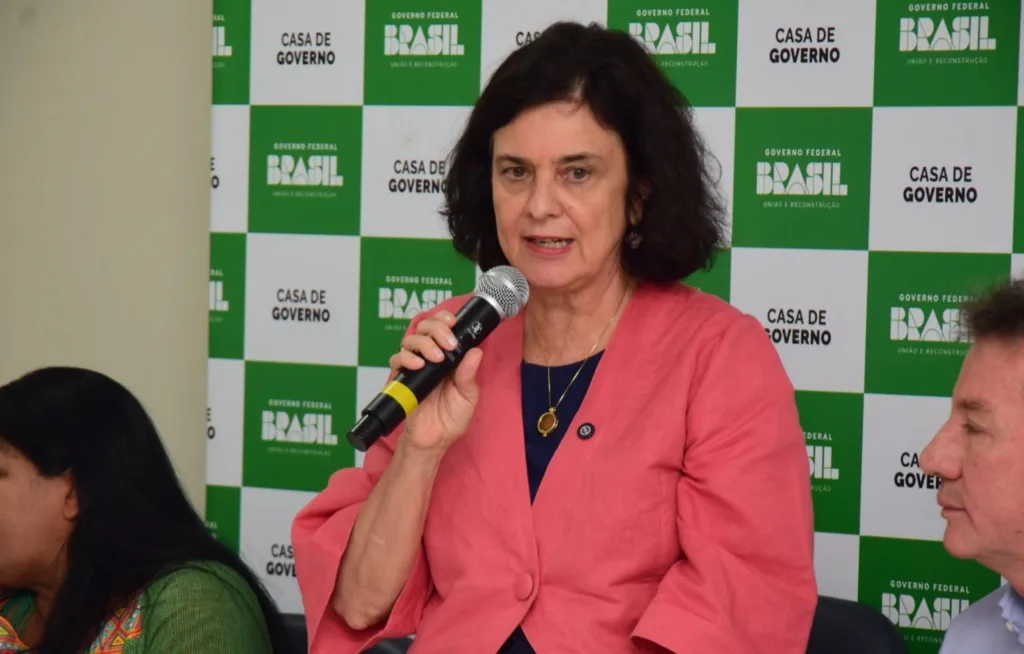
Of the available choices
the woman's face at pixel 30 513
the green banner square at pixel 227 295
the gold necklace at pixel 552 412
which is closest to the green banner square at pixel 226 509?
the green banner square at pixel 227 295

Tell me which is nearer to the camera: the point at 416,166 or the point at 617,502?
the point at 617,502

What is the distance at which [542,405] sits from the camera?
177 centimetres

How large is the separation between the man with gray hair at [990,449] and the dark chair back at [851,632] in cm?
55

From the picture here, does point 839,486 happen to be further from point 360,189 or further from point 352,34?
point 352,34

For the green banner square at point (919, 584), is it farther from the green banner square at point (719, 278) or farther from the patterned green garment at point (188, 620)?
the patterned green garment at point (188, 620)

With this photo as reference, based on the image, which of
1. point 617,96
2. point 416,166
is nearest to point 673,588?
point 617,96

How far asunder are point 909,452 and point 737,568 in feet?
4.01

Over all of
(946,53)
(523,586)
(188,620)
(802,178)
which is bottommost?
(188,620)

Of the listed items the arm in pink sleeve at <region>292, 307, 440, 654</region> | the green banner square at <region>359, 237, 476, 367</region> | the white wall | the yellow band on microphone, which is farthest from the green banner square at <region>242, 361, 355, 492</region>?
the yellow band on microphone

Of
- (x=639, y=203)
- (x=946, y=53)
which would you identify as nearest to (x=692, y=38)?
(x=946, y=53)

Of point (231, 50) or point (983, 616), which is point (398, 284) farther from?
point (983, 616)

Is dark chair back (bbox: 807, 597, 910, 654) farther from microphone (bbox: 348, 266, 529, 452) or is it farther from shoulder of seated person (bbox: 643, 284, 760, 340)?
microphone (bbox: 348, 266, 529, 452)

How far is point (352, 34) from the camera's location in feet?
9.87

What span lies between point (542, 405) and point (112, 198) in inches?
78.9
